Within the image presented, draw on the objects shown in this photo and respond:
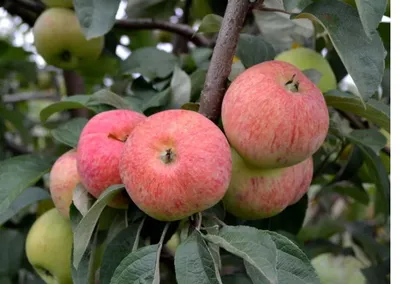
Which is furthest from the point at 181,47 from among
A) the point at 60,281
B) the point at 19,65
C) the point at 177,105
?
the point at 60,281

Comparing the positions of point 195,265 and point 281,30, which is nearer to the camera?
point 195,265

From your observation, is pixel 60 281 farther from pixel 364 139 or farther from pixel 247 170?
pixel 364 139

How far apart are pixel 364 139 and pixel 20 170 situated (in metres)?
0.57

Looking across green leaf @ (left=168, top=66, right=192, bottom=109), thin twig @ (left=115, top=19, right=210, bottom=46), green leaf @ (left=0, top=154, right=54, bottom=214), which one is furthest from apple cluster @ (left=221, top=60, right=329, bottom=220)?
thin twig @ (left=115, top=19, right=210, bottom=46)

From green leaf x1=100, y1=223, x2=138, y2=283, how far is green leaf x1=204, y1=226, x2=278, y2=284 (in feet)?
0.48

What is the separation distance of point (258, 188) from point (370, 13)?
9.9 inches

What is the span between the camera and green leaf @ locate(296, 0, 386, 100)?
2.31 ft

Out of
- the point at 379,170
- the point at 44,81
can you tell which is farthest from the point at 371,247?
the point at 44,81

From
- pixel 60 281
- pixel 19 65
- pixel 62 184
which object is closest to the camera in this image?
pixel 62 184

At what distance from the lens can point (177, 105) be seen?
953 millimetres

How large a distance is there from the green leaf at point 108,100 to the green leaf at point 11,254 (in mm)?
505

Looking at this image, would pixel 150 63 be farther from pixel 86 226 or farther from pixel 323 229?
pixel 323 229

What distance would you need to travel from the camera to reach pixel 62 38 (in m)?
1.20

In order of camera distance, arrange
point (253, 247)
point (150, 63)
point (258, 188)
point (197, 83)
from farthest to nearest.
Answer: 1. point (150, 63)
2. point (197, 83)
3. point (258, 188)
4. point (253, 247)
